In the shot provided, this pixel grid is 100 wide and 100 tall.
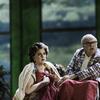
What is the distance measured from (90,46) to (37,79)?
25.9 inches

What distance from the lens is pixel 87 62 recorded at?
4.09m

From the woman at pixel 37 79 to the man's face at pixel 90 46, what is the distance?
435 millimetres

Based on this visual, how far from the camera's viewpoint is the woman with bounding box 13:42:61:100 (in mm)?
3711

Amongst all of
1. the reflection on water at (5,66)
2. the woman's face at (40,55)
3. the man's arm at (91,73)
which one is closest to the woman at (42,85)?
the woman's face at (40,55)

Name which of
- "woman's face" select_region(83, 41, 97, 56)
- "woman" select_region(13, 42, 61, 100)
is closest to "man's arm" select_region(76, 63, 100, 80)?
"woman's face" select_region(83, 41, 97, 56)

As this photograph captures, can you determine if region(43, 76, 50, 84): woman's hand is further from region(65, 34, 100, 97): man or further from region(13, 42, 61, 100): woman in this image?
region(65, 34, 100, 97): man

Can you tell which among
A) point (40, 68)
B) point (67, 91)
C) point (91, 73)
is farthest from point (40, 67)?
point (91, 73)

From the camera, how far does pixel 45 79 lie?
3760 mm

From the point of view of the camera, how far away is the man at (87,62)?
397cm

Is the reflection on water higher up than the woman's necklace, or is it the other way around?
the woman's necklace

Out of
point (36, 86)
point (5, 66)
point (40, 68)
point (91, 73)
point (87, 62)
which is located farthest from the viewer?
point (5, 66)

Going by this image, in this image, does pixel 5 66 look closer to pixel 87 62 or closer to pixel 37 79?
pixel 87 62

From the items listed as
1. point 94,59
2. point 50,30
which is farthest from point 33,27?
point 94,59

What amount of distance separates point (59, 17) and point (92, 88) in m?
2.85
